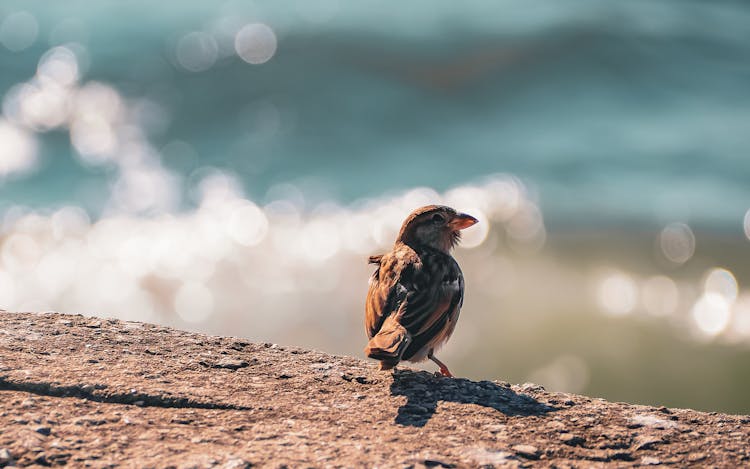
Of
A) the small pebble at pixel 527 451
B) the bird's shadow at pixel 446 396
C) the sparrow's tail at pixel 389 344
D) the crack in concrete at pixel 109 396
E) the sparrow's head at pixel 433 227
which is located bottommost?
the small pebble at pixel 527 451

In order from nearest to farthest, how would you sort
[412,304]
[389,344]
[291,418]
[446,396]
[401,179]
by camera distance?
[291,418]
[446,396]
[389,344]
[412,304]
[401,179]

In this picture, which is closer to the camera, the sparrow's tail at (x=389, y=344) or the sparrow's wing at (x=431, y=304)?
the sparrow's tail at (x=389, y=344)

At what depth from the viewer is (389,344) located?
4859mm

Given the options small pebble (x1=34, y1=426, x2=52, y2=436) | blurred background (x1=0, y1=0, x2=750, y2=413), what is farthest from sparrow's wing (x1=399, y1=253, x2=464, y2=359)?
blurred background (x1=0, y1=0, x2=750, y2=413)

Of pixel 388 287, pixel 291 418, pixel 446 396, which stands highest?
pixel 388 287

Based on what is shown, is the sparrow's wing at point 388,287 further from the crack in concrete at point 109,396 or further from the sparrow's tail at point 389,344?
the crack in concrete at point 109,396

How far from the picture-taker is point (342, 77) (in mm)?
20656

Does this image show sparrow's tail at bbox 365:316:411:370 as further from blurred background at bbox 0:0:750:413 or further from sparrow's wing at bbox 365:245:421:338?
blurred background at bbox 0:0:750:413

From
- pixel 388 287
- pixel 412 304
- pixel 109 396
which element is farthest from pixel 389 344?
pixel 109 396

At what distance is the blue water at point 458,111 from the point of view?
16.4 metres

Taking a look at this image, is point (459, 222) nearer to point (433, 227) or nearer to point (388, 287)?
point (433, 227)

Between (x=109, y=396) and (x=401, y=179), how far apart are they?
43.5ft

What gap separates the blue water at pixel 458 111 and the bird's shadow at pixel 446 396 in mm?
10777

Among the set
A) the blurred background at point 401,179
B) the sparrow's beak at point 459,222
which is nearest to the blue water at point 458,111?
the blurred background at point 401,179
